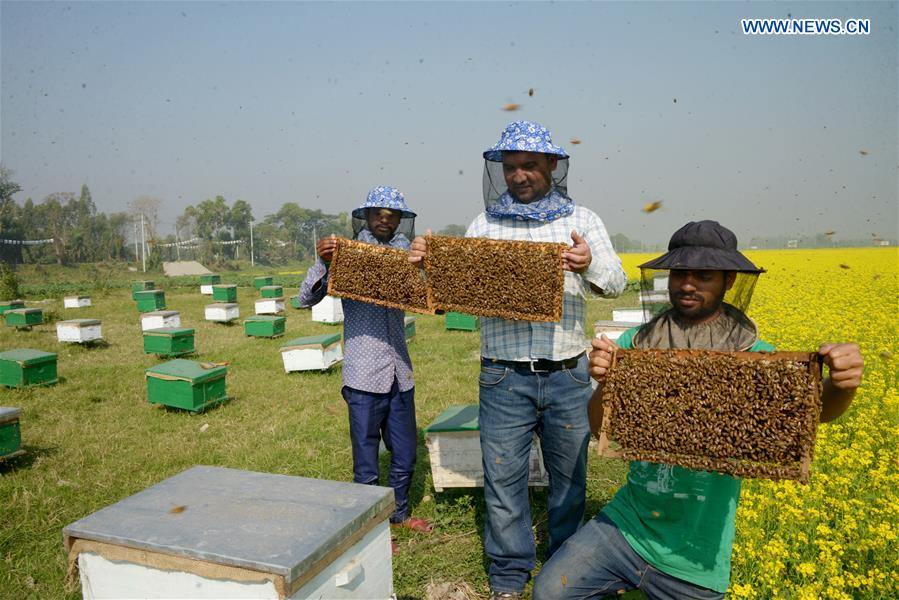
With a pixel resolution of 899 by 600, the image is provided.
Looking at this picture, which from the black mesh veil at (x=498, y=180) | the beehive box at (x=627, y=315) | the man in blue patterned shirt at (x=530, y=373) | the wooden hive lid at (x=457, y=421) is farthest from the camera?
the beehive box at (x=627, y=315)

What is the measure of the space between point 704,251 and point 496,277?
1185 millimetres

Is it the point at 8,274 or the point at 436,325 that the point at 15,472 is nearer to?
the point at 436,325

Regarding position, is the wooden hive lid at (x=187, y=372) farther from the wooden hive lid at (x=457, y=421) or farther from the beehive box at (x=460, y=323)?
the beehive box at (x=460, y=323)

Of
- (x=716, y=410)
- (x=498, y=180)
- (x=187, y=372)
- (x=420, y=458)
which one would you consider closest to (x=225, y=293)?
(x=187, y=372)

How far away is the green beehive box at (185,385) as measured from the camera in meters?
8.23

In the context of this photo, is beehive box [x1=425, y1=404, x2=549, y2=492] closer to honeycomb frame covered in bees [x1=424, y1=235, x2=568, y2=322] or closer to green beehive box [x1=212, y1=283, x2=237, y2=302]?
honeycomb frame covered in bees [x1=424, y1=235, x2=568, y2=322]

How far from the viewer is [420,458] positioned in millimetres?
6461

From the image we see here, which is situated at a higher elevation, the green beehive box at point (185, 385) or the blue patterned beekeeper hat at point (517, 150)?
the blue patterned beekeeper hat at point (517, 150)

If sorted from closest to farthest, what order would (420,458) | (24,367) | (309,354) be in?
(420,458) < (24,367) < (309,354)

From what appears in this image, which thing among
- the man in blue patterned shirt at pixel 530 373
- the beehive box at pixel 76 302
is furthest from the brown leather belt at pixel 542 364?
the beehive box at pixel 76 302

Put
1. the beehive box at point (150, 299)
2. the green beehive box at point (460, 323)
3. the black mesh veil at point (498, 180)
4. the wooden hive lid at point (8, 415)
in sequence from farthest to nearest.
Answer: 1. the beehive box at point (150, 299)
2. the green beehive box at point (460, 323)
3. the wooden hive lid at point (8, 415)
4. the black mesh veil at point (498, 180)

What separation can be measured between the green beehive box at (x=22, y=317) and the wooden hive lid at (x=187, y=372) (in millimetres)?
10890

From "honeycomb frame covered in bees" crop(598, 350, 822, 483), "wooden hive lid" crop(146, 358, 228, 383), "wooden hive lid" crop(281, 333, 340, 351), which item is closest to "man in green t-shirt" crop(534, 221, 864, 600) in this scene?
"honeycomb frame covered in bees" crop(598, 350, 822, 483)

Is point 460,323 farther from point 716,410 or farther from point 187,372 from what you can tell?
point 716,410
